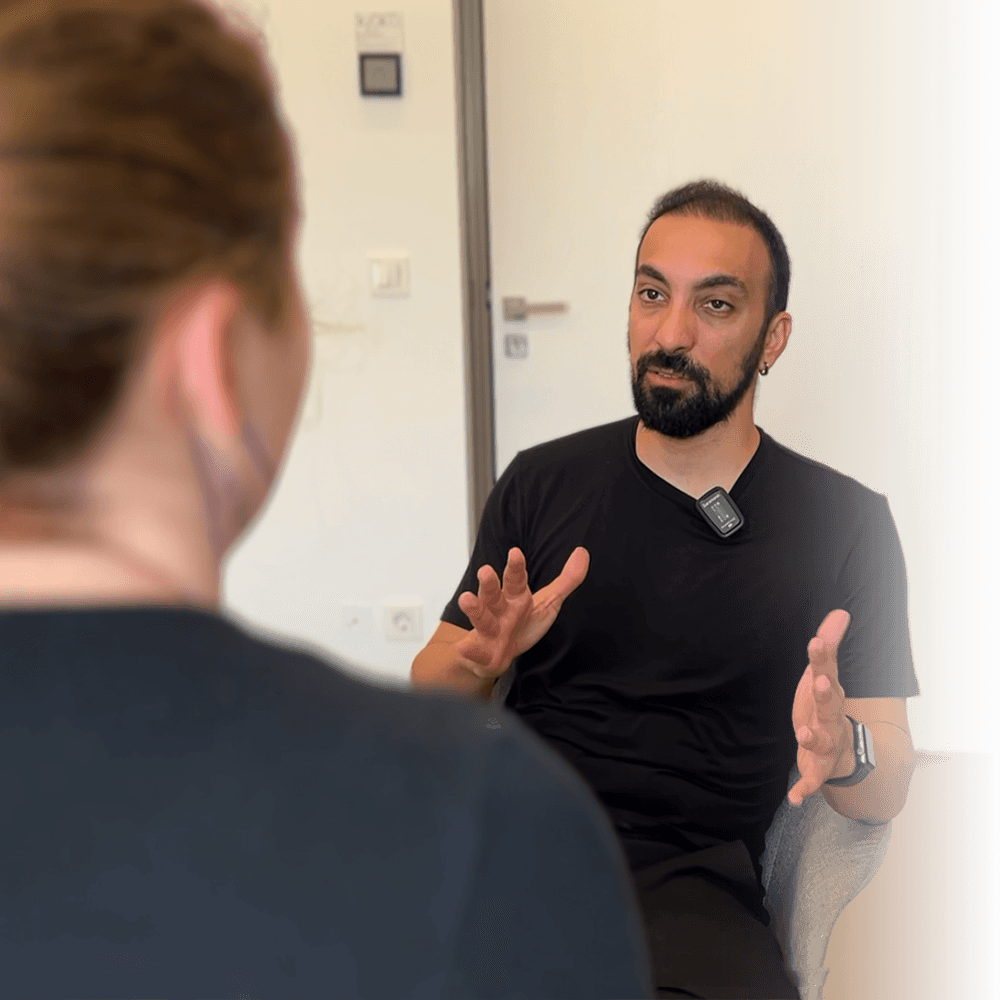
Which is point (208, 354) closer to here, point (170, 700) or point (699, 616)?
point (170, 700)

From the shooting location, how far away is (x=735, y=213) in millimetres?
1574

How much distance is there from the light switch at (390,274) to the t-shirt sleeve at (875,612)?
1411 mm

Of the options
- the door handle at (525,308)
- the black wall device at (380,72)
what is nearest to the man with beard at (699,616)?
the door handle at (525,308)

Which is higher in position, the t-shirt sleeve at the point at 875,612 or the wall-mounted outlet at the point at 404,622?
the t-shirt sleeve at the point at 875,612

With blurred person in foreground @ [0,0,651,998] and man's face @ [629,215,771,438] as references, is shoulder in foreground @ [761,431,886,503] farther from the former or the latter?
blurred person in foreground @ [0,0,651,998]

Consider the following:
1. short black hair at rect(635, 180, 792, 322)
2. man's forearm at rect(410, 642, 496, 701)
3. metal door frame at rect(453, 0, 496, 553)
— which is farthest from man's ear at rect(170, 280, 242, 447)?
metal door frame at rect(453, 0, 496, 553)

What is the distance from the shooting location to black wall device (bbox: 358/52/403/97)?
244cm

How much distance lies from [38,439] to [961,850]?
7.34 ft

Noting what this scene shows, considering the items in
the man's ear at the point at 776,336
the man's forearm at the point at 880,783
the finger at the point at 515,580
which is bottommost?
the man's forearm at the point at 880,783

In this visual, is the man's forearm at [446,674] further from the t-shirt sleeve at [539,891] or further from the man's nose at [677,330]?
the t-shirt sleeve at [539,891]

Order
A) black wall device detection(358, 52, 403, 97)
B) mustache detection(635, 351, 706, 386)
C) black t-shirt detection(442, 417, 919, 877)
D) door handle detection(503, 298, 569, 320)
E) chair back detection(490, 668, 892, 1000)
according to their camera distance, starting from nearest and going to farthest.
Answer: chair back detection(490, 668, 892, 1000), black t-shirt detection(442, 417, 919, 877), mustache detection(635, 351, 706, 386), black wall device detection(358, 52, 403, 97), door handle detection(503, 298, 569, 320)

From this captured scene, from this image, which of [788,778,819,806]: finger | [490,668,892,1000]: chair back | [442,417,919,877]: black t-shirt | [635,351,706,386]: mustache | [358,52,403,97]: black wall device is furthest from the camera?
[358,52,403,97]: black wall device

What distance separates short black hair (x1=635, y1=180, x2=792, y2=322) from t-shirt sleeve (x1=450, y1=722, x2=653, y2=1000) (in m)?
1.31

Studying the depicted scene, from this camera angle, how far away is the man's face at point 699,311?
5.01 feet
